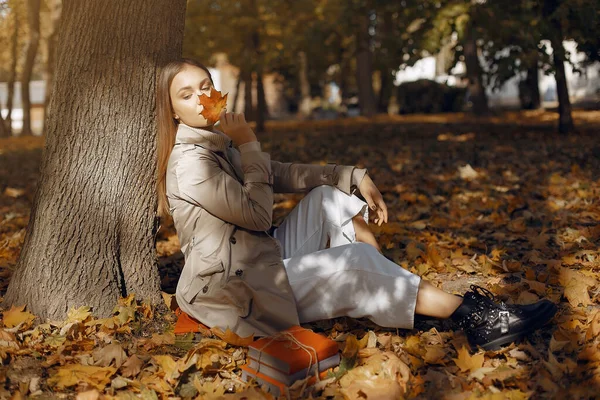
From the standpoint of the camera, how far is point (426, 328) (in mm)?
3539

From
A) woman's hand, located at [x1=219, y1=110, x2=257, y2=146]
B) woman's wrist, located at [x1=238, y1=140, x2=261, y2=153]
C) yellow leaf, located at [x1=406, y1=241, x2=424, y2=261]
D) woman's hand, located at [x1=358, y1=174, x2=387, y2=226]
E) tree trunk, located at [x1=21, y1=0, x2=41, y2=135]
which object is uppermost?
tree trunk, located at [x1=21, y1=0, x2=41, y2=135]

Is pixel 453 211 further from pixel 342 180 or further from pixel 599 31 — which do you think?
pixel 599 31

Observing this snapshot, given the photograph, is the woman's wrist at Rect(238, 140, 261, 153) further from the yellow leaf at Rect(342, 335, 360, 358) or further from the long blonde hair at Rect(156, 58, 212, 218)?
the yellow leaf at Rect(342, 335, 360, 358)

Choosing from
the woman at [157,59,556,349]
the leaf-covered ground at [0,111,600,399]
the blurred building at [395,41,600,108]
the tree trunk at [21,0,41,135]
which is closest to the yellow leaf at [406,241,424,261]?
the leaf-covered ground at [0,111,600,399]

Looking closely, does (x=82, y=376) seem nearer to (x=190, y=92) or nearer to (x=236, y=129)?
(x=236, y=129)

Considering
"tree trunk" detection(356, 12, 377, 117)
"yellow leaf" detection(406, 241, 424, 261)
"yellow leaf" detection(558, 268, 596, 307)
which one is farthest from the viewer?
"tree trunk" detection(356, 12, 377, 117)

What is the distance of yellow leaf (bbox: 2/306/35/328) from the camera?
Answer: 3.42 m

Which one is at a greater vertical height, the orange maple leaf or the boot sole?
the orange maple leaf

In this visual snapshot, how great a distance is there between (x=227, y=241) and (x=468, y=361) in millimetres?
1188

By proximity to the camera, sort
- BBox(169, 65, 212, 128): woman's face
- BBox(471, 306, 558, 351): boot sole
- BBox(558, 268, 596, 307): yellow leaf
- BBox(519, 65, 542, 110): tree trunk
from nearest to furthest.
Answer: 1. BBox(471, 306, 558, 351): boot sole
2. BBox(169, 65, 212, 128): woman's face
3. BBox(558, 268, 596, 307): yellow leaf
4. BBox(519, 65, 542, 110): tree trunk

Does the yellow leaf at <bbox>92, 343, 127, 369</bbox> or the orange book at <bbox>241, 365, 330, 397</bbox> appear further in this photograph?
the yellow leaf at <bbox>92, 343, 127, 369</bbox>

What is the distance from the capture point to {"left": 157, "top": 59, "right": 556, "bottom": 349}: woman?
3.15m

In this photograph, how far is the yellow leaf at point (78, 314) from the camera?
351 centimetres

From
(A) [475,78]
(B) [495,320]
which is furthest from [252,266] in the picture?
(A) [475,78]
